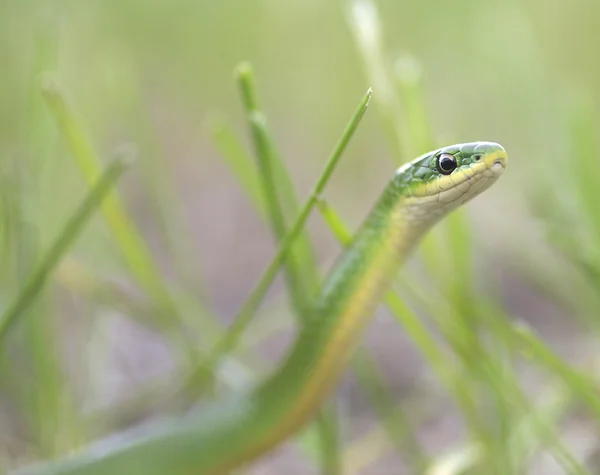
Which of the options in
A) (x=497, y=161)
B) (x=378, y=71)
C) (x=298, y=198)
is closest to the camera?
(x=497, y=161)

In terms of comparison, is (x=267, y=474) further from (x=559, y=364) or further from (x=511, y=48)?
(x=511, y=48)

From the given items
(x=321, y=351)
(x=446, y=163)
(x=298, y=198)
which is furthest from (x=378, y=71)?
(x=298, y=198)

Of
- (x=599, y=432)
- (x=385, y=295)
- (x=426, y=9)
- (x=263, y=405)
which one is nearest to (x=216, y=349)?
(x=263, y=405)

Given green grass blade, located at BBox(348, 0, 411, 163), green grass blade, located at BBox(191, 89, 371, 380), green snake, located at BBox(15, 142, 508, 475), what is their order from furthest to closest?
green grass blade, located at BBox(348, 0, 411, 163) → green snake, located at BBox(15, 142, 508, 475) → green grass blade, located at BBox(191, 89, 371, 380)

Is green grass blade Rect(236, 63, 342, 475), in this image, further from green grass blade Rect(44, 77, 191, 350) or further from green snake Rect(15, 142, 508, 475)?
green grass blade Rect(44, 77, 191, 350)

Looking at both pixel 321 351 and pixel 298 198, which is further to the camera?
pixel 298 198

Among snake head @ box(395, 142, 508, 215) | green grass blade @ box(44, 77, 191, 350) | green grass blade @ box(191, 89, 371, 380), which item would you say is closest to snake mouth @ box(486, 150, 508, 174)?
snake head @ box(395, 142, 508, 215)

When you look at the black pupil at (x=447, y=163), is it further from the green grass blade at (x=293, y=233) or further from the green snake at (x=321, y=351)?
the green grass blade at (x=293, y=233)

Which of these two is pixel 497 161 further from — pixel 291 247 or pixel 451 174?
pixel 291 247

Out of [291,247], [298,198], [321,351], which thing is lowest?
[298,198]

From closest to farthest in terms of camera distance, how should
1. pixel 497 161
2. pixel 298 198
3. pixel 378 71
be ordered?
pixel 497 161, pixel 378 71, pixel 298 198
